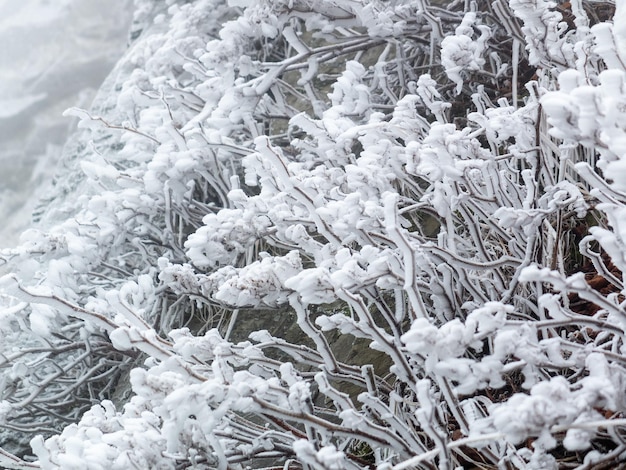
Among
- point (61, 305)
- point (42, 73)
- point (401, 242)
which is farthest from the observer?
point (42, 73)

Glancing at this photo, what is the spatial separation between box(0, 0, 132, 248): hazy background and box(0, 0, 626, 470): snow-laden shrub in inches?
89.6

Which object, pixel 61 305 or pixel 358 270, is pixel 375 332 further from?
pixel 61 305

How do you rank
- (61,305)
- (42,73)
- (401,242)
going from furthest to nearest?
(42,73)
(61,305)
(401,242)

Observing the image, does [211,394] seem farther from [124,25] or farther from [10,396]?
[124,25]

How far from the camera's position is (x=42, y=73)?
5.11 m

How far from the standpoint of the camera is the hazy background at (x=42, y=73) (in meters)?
4.71

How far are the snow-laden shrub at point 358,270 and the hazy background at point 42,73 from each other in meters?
2.28

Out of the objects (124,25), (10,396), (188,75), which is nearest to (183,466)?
(10,396)

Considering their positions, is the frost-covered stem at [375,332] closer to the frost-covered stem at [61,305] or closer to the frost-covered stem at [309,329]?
the frost-covered stem at [309,329]

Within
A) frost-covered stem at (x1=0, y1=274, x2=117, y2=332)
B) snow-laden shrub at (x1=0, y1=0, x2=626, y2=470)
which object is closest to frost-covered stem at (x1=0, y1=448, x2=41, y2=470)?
Answer: snow-laden shrub at (x1=0, y1=0, x2=626, y2=470)

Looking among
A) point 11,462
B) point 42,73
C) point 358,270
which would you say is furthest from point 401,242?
point 42,73

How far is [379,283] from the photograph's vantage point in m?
1.12

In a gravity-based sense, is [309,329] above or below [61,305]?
below

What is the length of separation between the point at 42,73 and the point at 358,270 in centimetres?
469
